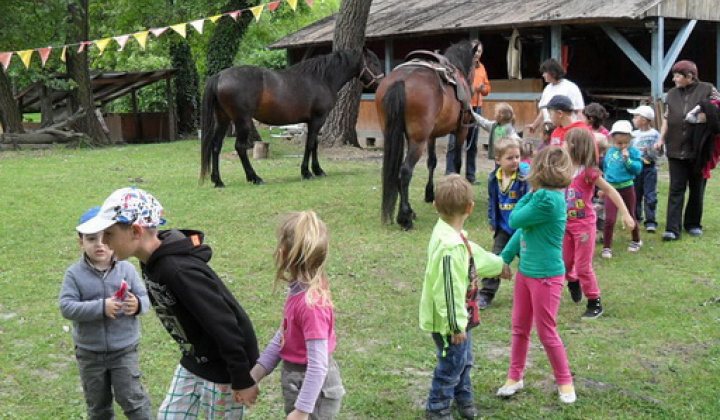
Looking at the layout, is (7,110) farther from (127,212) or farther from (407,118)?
(127,212)

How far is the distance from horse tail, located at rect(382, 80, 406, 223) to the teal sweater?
13.6ft

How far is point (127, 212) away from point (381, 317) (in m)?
3.19

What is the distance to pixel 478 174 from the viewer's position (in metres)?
12.8

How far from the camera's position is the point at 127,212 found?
2.84 m

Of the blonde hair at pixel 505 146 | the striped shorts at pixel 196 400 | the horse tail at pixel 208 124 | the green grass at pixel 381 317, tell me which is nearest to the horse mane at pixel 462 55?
the green grass at pixel 381 317

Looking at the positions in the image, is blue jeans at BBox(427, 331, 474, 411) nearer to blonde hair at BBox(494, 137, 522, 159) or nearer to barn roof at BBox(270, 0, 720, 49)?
blonde hair at BBox(494, 137, 522, 159)

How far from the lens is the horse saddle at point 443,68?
9039 mm

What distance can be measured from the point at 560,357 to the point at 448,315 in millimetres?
870

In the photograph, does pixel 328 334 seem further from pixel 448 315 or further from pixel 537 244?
pixel 537 244

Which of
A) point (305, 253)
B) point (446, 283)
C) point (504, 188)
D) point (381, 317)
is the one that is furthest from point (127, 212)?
point (504, 188)

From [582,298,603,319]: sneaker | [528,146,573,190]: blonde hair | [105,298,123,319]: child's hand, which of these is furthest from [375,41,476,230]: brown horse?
[105,298,123,319]: child's hand

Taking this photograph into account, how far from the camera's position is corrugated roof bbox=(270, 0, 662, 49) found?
1411 cm

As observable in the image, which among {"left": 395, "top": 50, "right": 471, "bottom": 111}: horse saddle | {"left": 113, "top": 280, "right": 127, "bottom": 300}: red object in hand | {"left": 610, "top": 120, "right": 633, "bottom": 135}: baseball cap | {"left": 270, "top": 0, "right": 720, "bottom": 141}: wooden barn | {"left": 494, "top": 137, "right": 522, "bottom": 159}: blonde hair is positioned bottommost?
{"left": 113, "top": 280, "right": 127, "bottom": 300}: red object in hand

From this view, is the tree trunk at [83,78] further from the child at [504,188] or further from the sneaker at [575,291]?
the sneaker at [575,291]
